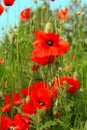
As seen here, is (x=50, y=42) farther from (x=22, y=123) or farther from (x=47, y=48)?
(x=22, y=123)

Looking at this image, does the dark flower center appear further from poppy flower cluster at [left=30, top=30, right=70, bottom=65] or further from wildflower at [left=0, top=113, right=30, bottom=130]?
wildflower at [left=0, top=113, right=30, bottom=130]

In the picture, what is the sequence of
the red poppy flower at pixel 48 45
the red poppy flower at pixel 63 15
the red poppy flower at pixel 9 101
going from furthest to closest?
1. the red poppy flower at pixel 63 15
2. the red poppy flower at pixel 9 101
3. the red poppy flower at pixel 48 45

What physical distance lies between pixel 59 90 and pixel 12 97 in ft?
0.75

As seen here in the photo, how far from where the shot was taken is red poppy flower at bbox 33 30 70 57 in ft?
5.21

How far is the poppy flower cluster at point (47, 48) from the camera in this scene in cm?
159

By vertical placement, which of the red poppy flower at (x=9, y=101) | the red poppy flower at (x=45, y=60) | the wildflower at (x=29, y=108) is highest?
the red poppy flower at (x=45, y=60)

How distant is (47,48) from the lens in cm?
160

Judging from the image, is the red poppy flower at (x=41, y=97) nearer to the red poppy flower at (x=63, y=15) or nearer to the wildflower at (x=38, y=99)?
the wildflower at (x=38, y=99)

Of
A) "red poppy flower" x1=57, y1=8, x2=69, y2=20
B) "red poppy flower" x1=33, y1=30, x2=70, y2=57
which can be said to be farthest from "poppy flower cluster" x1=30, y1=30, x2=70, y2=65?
"red poppy flower" x1=57, y1=8, x2=69, y2=20

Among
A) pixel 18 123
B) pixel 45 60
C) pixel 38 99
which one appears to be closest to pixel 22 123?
pixel 18 123

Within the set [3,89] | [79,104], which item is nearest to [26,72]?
[3,89]

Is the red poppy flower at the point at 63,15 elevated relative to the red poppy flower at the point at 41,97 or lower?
elevated

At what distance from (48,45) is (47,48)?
5 cm

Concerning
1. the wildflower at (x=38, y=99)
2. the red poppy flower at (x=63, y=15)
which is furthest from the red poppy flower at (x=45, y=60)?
the red poppy flower at (x=63, y=15)
